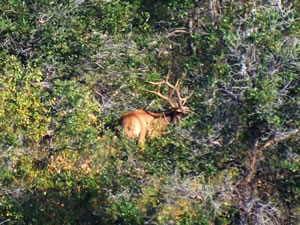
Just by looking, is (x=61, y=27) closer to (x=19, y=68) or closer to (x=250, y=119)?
(x=19, y=68)

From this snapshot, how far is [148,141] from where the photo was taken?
1026 centimetres

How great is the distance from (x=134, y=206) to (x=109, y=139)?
1445mm

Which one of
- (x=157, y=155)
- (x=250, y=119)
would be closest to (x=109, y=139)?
(x=157, y=155)

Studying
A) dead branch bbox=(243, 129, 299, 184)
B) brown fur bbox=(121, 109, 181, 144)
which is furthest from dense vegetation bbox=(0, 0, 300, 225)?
brown fur bbox=(121, 109, 181, 144)

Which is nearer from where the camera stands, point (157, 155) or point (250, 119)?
point (250, 119)

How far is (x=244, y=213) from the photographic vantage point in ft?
29.6

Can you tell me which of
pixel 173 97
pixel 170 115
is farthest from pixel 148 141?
pixel 173 97

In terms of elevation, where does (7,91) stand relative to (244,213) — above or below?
above

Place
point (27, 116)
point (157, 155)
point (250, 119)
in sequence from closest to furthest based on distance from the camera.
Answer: point (250, 119) → point (157, 155) → point (27, 116)

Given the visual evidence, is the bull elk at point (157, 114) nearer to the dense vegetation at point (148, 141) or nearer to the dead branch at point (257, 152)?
the dense vegetation at point (148, 141)

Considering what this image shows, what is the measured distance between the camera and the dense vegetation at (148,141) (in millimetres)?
8867

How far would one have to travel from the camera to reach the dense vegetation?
887 centimetres

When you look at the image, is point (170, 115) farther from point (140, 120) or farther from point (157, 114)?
point (140, 120)

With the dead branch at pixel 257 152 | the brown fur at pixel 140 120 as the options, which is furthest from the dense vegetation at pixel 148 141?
the brown fur at pixel 140 120
